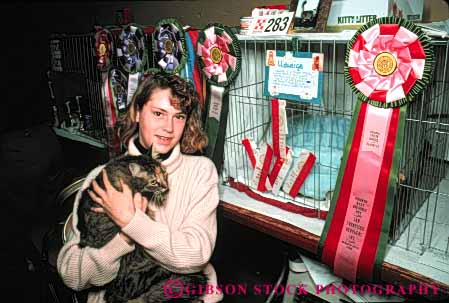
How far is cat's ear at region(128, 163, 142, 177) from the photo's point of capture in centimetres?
80

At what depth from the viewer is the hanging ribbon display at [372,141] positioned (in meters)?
0.87

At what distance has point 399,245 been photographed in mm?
1012

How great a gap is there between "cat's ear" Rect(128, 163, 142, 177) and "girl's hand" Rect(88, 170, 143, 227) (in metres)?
0.03

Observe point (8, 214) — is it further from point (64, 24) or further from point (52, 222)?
point (64, 24)

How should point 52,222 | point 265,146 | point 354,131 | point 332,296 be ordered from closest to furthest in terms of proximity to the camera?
point 52,222 < point 354,131 < point 332,296 < point 265,146

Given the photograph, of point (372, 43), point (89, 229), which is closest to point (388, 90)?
point (372, 43)

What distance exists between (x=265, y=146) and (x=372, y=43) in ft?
1.53

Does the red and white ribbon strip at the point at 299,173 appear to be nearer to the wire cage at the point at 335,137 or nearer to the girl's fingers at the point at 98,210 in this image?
the wire cage at the point at 335,137

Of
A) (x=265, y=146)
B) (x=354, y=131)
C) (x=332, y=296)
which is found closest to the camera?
(x=354, y=131)

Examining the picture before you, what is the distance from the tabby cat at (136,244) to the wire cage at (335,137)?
0.53m

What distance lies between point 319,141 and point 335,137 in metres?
0.06

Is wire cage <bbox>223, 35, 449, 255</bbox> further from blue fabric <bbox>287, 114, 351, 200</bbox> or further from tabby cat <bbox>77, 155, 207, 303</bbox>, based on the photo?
tabby cat <bbox>77, 155, 207, 303</bbox>

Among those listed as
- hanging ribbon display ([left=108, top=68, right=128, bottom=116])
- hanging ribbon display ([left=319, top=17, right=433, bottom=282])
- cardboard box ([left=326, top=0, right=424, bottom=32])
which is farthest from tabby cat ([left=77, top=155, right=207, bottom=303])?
cardboard box ([left=326, top=0, right=424, bottom=32])

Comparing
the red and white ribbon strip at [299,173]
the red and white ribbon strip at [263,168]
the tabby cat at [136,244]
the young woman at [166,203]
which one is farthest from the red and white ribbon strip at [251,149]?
the tabby cat at [136,244]
